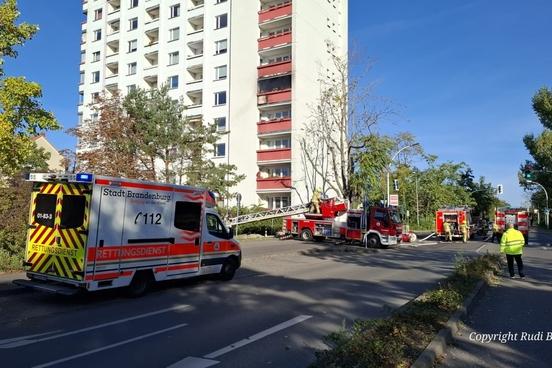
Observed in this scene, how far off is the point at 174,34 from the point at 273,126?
1462 cm

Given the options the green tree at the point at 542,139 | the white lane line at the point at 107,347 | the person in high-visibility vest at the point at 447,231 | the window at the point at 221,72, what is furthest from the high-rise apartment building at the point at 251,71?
the white lane line at the point at 107,347

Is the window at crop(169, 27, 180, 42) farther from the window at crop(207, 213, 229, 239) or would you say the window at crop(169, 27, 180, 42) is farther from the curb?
the curb

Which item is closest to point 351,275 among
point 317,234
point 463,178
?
point 317,234

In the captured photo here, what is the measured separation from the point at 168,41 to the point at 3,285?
4128cm

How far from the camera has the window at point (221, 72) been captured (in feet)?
146

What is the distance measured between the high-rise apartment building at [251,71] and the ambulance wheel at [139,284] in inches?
1178

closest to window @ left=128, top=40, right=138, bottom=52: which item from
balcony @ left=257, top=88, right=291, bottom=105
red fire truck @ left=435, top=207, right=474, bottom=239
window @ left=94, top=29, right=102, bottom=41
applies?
window @ left=94, top=29, right=102, bottom=41

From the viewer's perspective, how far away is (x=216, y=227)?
1382cm

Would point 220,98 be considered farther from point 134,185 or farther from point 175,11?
point 134,185

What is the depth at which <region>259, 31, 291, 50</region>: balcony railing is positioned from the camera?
4400 cm

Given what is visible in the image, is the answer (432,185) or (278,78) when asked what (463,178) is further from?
(278,78)

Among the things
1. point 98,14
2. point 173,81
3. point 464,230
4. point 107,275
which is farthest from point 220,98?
point 107,275

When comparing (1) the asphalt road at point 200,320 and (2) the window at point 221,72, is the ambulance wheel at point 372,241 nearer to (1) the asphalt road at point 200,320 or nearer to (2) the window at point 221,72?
(1) the asphalt road at point 200,320

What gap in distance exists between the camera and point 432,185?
2655 inches
